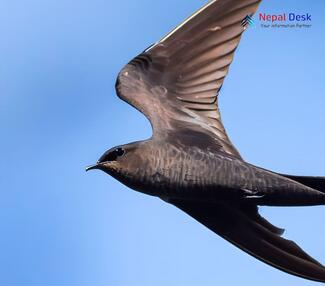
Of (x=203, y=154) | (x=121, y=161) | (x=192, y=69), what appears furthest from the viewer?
(x=192, y=69)

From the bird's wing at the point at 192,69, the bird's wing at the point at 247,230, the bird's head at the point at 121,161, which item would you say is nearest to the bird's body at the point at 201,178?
the bird's head at the point at 121,161

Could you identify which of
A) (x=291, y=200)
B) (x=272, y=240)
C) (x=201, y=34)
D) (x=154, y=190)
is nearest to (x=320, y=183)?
(x=291, y=200)

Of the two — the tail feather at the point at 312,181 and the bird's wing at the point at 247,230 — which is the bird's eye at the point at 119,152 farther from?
the tail feather at the point at 312,181

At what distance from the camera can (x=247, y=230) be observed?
461 centimetres

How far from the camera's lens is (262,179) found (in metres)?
4.33

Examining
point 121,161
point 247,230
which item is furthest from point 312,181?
point 121,161

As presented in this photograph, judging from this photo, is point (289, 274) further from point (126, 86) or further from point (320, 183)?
point (126, 86)

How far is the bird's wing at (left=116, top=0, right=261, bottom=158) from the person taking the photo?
481 cm

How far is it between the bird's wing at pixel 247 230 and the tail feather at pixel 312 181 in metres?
0.35

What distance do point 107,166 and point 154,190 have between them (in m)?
0.25

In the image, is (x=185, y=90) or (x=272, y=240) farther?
(x=185, y=90)

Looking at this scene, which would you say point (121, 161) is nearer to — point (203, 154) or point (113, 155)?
point (113, 155)

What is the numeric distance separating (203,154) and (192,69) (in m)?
0.67

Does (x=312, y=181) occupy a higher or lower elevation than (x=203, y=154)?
lower
